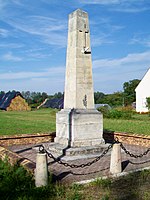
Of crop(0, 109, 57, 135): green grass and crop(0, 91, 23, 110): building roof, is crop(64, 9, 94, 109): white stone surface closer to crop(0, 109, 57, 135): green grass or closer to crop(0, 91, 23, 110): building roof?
crop(0, 109, 57, 135): green grass

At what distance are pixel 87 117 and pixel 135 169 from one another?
2.71 m

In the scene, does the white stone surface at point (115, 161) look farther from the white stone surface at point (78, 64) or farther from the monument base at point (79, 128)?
the white stone surface at point (78, 64)

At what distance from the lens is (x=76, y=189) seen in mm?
5301

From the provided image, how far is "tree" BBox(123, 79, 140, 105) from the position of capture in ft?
235

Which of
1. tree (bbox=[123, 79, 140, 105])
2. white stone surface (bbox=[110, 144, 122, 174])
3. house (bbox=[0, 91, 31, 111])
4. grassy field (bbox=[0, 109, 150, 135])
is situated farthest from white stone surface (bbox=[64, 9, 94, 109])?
tree (bbox=[123, 79, 140, 105])

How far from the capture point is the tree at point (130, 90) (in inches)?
2821

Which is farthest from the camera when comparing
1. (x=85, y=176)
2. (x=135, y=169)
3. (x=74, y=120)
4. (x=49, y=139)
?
(x=49, y=139)

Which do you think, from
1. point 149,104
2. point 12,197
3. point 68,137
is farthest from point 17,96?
point 12,197

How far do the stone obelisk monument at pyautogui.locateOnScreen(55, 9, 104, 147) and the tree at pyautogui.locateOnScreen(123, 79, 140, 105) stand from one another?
6223 cm

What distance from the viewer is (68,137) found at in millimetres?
8891

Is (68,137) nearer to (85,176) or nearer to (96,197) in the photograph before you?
(85,176)

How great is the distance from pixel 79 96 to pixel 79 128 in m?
1.10

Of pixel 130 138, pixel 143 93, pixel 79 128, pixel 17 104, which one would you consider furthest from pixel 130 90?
pixel 79 128

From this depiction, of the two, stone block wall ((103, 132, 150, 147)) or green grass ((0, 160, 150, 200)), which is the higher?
stone block wall ((103, 132, 150, 147))
